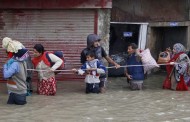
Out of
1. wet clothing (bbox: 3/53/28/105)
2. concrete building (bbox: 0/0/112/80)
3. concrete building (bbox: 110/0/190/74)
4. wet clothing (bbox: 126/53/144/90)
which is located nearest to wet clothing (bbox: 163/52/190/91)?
wet clothing (bbox: 126/53/144/90)

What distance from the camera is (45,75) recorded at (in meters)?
8.74

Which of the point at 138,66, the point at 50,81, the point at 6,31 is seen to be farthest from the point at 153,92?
the point at 6,31

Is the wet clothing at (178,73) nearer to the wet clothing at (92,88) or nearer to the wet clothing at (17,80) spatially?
the wet clothing at (92,88)

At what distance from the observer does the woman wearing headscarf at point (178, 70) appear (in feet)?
31.3

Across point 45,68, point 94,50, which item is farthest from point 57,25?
point 45,68

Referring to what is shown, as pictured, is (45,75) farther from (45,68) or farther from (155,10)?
(155,10)

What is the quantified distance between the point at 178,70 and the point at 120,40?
9.08 ft

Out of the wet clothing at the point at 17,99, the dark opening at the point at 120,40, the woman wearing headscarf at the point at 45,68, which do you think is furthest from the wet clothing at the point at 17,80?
the dark opening at the point at 120,40

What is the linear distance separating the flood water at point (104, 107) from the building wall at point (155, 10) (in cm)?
283

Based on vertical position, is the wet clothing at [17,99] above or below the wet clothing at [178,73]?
below

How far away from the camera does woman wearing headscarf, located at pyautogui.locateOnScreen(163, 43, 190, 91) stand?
9.55 m

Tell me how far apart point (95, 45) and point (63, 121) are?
2.96 metres

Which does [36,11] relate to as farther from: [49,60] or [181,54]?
[181,54]

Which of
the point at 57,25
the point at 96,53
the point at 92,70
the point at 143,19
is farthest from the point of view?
the point at 143,19
